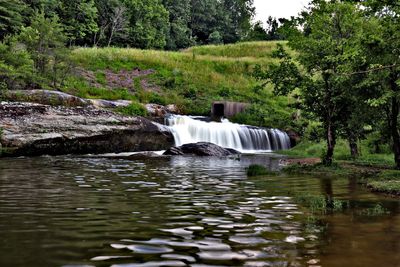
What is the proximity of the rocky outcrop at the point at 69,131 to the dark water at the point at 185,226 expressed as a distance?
920cm

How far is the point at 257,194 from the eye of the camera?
9516 mm

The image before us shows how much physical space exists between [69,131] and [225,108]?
1550 cm

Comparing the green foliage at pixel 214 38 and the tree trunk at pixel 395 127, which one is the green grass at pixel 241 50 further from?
the tree trunk at pixel 395 127

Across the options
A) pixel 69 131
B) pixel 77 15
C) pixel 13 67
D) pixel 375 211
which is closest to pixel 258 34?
pixel 77 15

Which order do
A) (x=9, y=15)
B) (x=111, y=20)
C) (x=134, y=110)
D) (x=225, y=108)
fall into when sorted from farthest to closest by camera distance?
(x=111, y=20)
(x=9, y=15)
(x=225, y=108)
(x=134, y=110)

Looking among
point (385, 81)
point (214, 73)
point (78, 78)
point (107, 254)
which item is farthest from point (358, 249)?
point (214, 73)

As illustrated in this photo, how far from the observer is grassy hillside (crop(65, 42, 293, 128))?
32.5 m

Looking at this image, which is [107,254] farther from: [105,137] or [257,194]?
[105,137]

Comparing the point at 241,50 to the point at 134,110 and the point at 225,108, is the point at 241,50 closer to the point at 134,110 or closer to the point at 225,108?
the point at 225,108

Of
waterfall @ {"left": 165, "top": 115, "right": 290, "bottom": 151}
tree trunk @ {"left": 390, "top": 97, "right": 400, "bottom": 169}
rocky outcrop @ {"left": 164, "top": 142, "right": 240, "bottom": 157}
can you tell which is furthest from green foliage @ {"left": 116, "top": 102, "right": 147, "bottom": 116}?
tree trunk @ {"left": 390, "top": 97, "right": 400, "bottom": 169}

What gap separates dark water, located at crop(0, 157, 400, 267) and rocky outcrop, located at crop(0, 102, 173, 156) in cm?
920

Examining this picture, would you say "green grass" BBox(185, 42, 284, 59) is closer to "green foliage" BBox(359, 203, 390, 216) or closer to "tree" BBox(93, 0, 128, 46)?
"tree" BBox(93, 0, 128, 46)

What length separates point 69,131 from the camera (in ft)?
69.9

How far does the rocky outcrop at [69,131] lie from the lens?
64.7 feet
